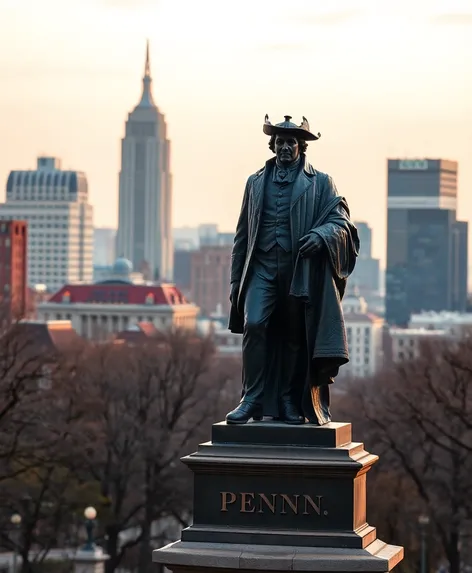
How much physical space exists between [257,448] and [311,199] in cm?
244

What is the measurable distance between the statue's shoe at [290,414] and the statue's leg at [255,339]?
209 mm

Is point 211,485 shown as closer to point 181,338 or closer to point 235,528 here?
point 235,528

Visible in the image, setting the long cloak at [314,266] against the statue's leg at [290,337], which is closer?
the long cloak at [314,266]

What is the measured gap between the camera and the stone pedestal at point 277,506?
1991 centimetres

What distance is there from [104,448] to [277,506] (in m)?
41.8

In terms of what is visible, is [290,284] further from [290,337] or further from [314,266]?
[290,337]

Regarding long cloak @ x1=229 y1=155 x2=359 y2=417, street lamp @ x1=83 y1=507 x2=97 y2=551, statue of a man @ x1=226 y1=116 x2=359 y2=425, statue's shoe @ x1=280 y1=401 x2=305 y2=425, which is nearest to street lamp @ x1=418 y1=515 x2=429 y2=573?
street lamp @ x1=83 y1=507 x2=97 y2=551

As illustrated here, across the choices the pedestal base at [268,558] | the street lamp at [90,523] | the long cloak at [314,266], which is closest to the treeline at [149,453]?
the street lamp at [90,523]

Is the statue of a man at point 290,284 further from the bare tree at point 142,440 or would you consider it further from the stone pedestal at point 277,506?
the bare tree at point 142,440

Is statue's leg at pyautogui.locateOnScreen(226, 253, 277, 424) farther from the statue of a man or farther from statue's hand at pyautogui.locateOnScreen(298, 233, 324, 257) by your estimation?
statue's hand at pyautogui.locateOnScreen(298, 233, 324, 257)

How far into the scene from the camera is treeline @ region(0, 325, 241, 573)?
51.8 metres

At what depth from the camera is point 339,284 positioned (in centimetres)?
2123

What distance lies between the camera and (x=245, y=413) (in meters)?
20.8

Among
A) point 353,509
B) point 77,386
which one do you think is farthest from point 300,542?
point 77,386
